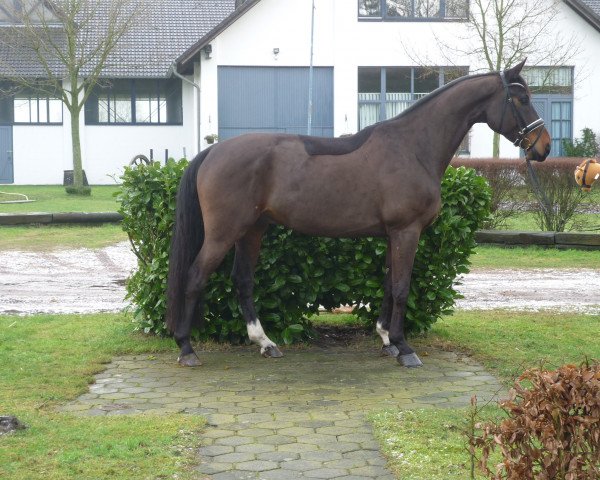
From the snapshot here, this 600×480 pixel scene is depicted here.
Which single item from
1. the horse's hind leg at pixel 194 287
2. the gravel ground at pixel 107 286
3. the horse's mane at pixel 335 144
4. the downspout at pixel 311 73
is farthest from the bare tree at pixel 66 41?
the horse's mane at pixel 335 144

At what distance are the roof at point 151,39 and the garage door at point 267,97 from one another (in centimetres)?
345

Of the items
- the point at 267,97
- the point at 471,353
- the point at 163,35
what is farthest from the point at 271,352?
the point at 163,35

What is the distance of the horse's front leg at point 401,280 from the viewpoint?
8.09 metres

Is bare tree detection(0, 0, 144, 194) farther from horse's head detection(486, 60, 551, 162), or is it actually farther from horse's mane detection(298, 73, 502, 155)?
horse's head detection(486, 60, 551, 162)

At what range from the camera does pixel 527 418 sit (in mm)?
3742

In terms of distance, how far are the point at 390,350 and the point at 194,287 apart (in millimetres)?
1752

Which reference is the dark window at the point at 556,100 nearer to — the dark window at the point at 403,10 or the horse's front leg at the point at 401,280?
the dark window at the point at 403,10

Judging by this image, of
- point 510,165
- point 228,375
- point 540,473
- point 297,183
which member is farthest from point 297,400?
point 510,165

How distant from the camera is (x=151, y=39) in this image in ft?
137

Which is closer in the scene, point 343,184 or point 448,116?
point 343,184

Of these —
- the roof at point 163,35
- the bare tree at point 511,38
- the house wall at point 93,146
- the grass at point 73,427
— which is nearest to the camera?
the grass at point 73,427

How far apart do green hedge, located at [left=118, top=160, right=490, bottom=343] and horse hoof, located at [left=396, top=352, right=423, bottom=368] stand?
2.85ft

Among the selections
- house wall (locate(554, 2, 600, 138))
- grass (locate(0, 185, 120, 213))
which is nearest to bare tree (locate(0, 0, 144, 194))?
grass (locate(0, 185, 120, 213))

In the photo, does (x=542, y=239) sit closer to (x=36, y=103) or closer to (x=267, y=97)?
(x=267, y=97)
